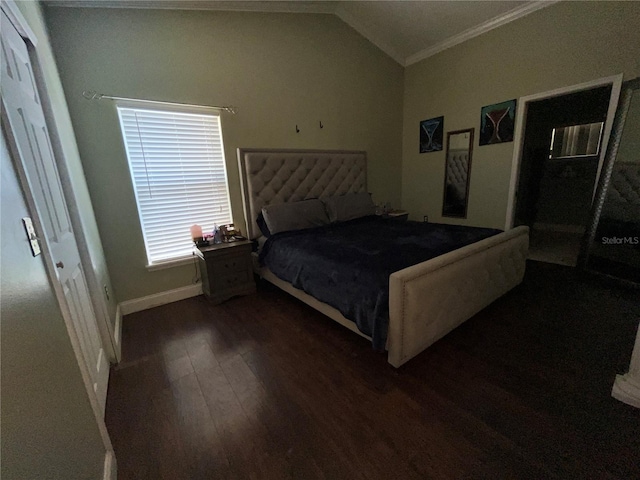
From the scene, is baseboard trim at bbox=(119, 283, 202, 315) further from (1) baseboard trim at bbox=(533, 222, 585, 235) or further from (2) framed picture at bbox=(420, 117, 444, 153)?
(1) baseboard trim at bbox=(533, 222, 585, 235)

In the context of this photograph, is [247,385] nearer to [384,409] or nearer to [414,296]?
[384,409]

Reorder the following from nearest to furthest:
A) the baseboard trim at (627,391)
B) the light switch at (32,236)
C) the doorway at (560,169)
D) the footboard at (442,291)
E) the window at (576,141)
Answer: the light switch at (32,236)
the baseboard trim at (627,391)
the footboard at (442,291)
the doorway at (560,169)
the window at (576,141)

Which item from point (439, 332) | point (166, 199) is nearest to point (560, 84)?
point (439, 332)

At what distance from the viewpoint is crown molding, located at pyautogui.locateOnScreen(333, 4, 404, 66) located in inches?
137

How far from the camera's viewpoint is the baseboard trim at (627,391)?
4.52 feet

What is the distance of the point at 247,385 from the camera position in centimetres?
167

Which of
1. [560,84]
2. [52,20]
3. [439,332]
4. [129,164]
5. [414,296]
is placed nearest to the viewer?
[414,296]

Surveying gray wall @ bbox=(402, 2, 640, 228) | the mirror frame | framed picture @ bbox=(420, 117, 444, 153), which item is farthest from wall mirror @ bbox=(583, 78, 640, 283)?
framed picture @ bbox=(420, 117, 444, 153)

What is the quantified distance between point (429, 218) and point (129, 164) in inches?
166

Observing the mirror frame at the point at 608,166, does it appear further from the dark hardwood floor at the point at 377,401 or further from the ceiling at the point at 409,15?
the ceiling at the point at 409,15

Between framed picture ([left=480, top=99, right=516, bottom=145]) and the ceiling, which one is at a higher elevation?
the ceiling

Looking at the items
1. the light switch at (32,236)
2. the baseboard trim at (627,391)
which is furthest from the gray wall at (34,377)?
the baseboard trim at (627,391)

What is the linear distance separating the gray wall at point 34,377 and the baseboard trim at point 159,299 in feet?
5.91

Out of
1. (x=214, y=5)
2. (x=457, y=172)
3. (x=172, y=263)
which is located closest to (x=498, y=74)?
(x=457, y=172)
